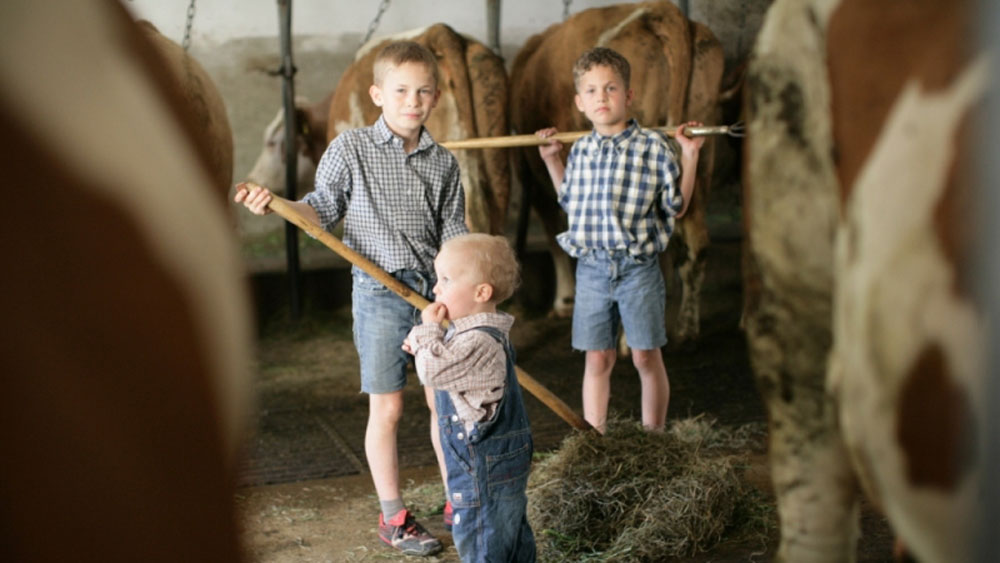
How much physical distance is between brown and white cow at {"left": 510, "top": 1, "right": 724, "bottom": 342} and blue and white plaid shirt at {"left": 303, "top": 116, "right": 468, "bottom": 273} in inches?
88.6

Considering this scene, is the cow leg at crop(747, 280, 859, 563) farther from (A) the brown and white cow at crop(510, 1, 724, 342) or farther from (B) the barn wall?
(B) the barn wall

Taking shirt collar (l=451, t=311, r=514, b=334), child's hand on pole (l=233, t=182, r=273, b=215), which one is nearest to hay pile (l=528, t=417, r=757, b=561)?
shirt collar (l=451, t=311, r=514, b=334)

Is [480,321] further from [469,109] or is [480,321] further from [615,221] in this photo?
[469,109]

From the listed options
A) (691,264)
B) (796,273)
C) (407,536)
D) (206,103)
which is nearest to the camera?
(796,273)

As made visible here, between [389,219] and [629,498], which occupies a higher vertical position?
[389,219]

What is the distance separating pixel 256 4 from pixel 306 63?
0.53 meters

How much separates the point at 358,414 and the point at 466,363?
2.17 meters

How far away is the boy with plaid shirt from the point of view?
121 inches

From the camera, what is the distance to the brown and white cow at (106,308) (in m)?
0.56

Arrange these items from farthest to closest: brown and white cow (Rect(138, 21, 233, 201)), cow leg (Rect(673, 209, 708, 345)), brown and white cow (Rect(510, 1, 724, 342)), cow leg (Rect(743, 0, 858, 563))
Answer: cow leg (Rect(673, 209, 708, 345)) < brown and white cow (Rect(510, 1, 724, 342)) < brown and white cow (Rect(138, 21, 233, 201)) < cow leg (Rect(743, 0, 858, 563))

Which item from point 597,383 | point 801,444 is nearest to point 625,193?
point 597,383

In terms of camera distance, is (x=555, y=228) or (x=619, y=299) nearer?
(x=619, y=299)

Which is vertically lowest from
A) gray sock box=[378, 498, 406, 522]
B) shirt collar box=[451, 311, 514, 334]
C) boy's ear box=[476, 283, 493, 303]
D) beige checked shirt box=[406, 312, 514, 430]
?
gray sock box=[378, 498, 406, 522]

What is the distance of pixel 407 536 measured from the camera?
8.55 ft
